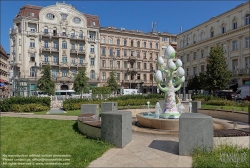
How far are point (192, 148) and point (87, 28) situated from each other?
5116 cm

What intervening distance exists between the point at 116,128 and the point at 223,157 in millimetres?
3136

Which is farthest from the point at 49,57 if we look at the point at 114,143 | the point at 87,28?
the point at 114,143

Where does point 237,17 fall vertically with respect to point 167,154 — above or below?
above

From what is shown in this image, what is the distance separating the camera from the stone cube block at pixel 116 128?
6.13m

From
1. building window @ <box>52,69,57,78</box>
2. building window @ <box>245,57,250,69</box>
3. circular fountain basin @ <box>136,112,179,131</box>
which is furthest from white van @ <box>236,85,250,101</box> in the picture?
building window @ <box>52,69,57,78</box>

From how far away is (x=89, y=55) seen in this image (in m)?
53.0

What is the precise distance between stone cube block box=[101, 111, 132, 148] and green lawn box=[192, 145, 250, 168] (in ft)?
7.15

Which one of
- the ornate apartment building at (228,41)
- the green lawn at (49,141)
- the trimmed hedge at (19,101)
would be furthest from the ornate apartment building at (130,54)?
the green lawn at (49,141)

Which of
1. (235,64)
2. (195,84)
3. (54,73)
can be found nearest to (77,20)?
(54,73)

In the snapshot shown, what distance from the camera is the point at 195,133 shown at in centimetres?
539

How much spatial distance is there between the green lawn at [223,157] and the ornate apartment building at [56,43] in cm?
4555

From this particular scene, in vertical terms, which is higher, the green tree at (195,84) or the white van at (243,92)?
the green tree at (195,84)

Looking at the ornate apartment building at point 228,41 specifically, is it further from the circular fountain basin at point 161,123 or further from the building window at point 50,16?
the circular fountain basin at point 161,123

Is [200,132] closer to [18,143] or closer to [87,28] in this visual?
[18,143]
